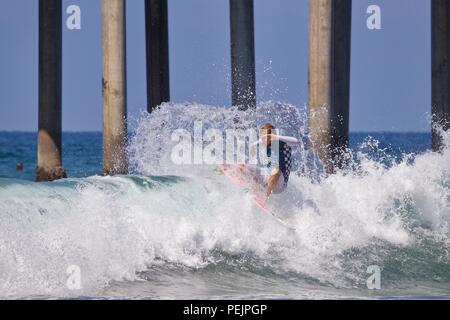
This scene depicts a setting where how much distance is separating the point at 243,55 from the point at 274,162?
5.33 m

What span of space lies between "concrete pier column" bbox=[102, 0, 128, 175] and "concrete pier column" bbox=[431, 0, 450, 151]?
251 inches

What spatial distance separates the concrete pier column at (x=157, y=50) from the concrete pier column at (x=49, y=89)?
6.90 feet

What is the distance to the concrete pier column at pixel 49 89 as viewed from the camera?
1895cm

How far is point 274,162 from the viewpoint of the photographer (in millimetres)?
14125

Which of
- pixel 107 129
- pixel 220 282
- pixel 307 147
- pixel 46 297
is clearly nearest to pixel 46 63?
pixel 107 129

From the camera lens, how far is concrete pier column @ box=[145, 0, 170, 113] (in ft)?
68.0

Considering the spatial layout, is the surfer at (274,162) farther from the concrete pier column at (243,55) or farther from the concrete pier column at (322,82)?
the concrete pier column at (243,55)
